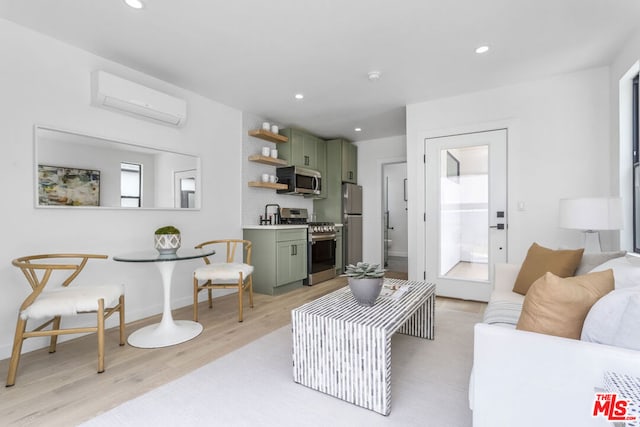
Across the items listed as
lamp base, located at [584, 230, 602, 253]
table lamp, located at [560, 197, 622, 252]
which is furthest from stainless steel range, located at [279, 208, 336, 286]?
lamp base, located at [584, 230, 602, 253]

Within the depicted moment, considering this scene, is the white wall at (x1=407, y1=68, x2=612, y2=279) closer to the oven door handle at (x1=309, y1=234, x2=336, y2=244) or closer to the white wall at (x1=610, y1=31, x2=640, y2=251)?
the white wall at (x1=610, y1=31, x2=640, y2=251)

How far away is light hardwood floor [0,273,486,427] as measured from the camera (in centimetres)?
163

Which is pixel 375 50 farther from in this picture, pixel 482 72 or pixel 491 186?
pixel 491 186

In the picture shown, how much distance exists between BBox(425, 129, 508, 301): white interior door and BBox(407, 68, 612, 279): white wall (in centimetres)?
12

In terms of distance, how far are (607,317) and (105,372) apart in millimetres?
2679

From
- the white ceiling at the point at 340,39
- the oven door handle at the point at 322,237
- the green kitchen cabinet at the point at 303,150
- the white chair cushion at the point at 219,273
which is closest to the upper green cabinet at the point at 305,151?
the green kitchen cabinet at the point at 303,150

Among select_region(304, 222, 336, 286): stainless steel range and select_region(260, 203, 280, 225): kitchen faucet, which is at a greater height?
select_region(260, 203, 280, 225): kitchen faucet

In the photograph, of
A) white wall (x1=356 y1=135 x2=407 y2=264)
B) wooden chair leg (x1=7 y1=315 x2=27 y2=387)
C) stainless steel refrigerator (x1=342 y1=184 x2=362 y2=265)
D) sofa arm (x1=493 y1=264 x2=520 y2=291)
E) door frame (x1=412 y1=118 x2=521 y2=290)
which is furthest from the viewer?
white wall (x1=356 y1=135 x2=407 y2=264)

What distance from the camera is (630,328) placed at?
3.28ft

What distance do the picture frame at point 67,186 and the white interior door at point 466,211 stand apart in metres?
3.59

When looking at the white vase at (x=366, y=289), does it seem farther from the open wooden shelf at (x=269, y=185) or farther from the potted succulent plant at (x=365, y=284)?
the open wooden shelf at (x=269, y=185)

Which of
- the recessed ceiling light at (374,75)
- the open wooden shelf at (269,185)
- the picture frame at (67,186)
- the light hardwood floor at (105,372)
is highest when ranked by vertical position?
the recessed ceiling light at (374,75)

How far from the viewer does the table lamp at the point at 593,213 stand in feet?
7.64

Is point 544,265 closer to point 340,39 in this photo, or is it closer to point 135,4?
point 340,39
